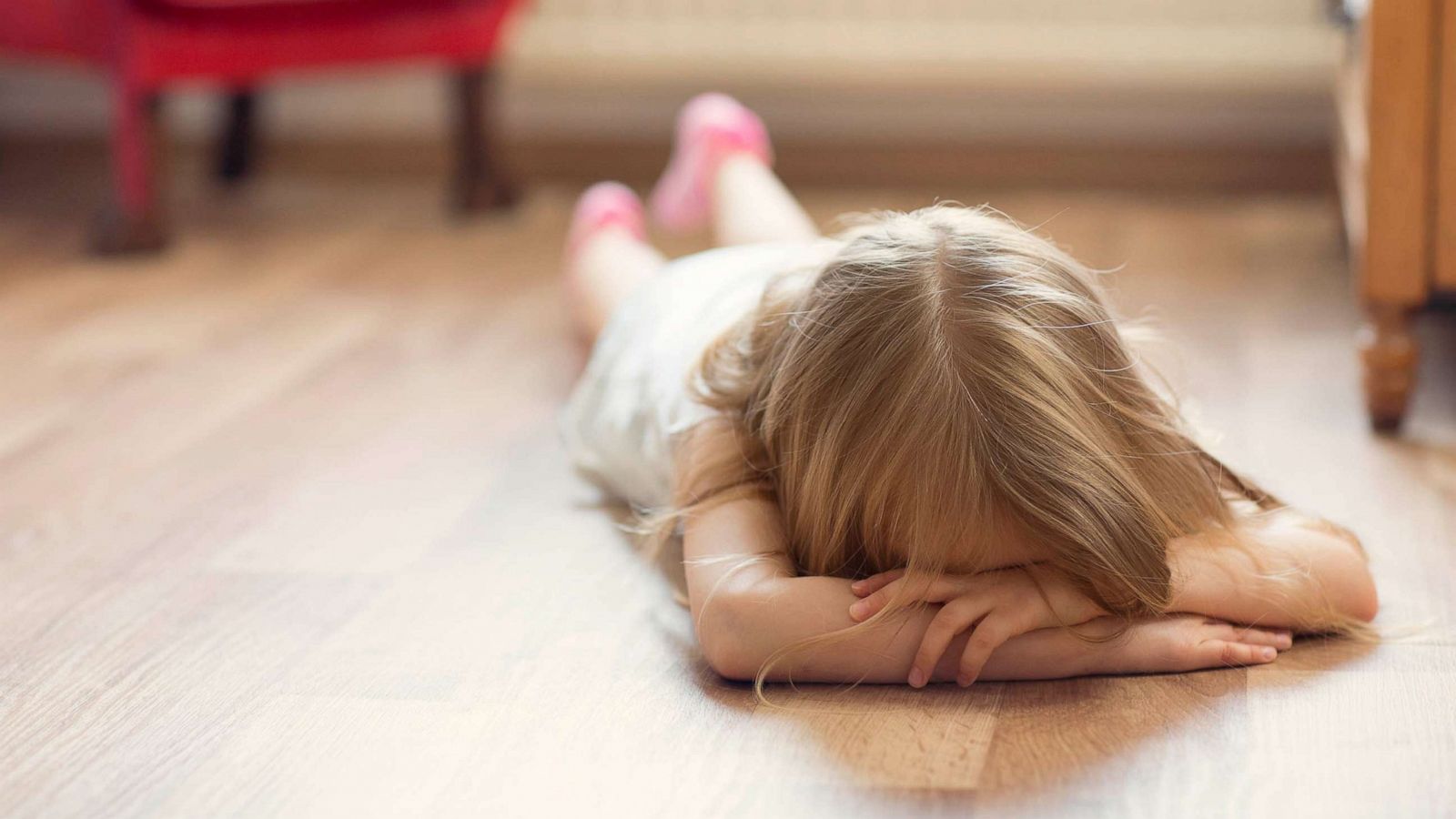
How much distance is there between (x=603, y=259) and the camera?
1.46m

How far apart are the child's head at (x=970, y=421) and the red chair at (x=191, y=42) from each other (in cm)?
125

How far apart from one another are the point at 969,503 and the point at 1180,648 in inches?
6.3

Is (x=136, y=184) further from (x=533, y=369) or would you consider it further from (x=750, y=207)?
(x=750, y=207)

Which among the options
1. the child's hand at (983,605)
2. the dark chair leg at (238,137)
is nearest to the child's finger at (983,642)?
the child's hand at (983,605)

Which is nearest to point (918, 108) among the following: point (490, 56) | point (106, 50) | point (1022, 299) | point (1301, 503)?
point (490, 56)

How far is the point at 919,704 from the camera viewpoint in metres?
0.83

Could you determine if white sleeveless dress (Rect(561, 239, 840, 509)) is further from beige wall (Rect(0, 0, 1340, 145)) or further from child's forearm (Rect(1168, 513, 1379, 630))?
beige wall (Rect(0, 0, 1340, 145))

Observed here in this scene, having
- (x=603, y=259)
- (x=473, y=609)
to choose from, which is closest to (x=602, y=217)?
(x=603, y=259)

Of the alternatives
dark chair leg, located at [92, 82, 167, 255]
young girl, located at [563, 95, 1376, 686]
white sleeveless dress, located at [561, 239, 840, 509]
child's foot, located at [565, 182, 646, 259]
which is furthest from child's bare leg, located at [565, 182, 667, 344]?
dark chair leg, located at [92, 82, 167, 255]

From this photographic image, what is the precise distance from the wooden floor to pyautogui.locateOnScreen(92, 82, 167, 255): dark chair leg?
0.51 ft

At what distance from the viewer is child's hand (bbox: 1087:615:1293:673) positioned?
845 mm

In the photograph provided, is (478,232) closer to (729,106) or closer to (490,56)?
(490,56)

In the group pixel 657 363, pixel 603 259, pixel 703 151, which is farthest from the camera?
pixel 703 151

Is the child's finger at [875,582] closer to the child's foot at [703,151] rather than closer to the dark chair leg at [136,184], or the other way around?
the child's foot at [703,151]
